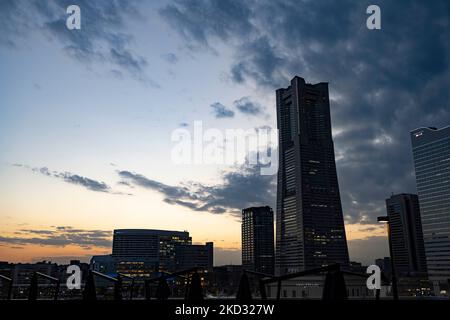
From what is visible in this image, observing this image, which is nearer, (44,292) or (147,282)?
(147,282)

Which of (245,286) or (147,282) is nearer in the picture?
(245,286)

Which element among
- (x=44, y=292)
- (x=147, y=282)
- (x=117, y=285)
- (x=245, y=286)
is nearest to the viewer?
(x=245, y=286)

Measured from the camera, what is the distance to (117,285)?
2003cm
